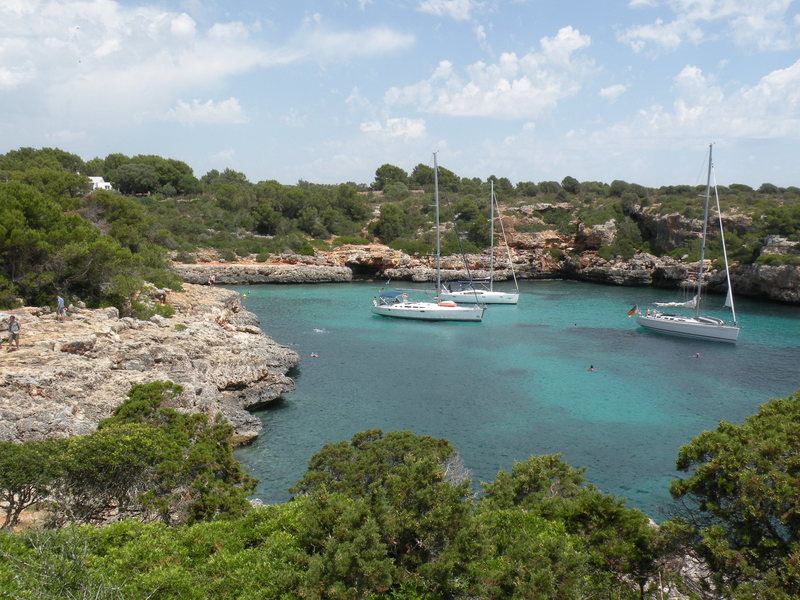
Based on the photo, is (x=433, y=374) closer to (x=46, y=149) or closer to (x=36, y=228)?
(x=36, y=228)

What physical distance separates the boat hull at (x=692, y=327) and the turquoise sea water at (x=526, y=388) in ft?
2.90

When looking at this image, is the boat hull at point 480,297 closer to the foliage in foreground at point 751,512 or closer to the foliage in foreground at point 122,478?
the foliage in foreground at point 122,478

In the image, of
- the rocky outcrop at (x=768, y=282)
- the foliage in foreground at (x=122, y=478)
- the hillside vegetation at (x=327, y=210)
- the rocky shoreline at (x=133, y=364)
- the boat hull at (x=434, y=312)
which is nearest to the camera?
the foliage in foreground at (x=122, y=478)

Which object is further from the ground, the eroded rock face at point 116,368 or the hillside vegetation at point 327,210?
the hillside vegetation at point 327,210

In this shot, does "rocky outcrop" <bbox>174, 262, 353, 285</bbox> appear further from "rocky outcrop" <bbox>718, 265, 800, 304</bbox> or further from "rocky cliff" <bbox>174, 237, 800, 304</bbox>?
"rocky outcrop" <bbox>718, 265, 800, 304</bbox>

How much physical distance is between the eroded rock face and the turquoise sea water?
58.4 inches

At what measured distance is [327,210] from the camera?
7950cm

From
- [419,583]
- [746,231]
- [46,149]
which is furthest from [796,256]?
[46,149]

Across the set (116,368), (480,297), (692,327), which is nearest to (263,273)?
(480,297)

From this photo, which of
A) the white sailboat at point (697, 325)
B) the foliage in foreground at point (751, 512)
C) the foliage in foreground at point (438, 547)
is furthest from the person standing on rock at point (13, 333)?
the white sailboat at point (697, 325)

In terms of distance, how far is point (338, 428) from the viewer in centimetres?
2144

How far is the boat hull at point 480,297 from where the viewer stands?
5169 centimetres

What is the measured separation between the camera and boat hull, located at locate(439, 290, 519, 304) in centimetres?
5169

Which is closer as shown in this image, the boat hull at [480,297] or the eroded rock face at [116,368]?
the eroded rock face at [116,368]
